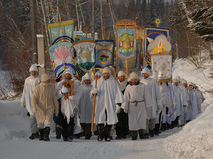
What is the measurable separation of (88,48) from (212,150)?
7.97 meters

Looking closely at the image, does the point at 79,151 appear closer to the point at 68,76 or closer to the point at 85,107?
the point at 68,76

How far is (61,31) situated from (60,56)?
920 mm

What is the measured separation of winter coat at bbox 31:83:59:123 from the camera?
27.7ft

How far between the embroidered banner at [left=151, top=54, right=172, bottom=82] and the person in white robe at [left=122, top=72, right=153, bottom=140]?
138 inches

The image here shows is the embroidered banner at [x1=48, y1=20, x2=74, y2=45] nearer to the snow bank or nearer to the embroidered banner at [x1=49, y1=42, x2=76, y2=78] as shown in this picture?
the embroidered banner at [x1=49, y1=42, x2=76, y2=78]

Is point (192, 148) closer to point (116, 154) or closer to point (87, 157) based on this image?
point (116, 154)

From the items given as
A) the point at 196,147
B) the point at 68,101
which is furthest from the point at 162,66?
the point at 196,147

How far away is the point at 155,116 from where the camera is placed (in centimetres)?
1054

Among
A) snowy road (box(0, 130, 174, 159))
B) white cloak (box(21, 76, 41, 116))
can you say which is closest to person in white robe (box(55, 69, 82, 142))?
white cloak (box(21, 76, 41, 116))

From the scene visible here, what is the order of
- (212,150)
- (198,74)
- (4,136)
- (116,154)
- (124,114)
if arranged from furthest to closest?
(198,74)
(124,114)
(4,136)
(116,154)
(212,150)

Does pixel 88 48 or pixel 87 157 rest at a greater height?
pixel 88 48

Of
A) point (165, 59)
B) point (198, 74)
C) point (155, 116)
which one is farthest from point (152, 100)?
point (198, 74)

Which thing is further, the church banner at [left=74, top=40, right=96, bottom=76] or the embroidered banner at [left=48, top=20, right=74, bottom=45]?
the church banner at [left=74, top=40, right=96, bottom=76]

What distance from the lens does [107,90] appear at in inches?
362
